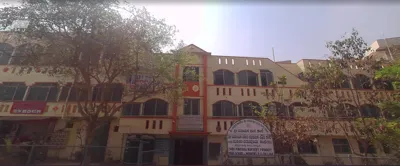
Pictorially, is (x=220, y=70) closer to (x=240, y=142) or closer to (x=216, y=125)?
(x=216, y=125)

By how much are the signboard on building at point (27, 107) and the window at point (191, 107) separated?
37.7ft

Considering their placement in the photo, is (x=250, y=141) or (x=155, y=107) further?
(x=155, y=107)

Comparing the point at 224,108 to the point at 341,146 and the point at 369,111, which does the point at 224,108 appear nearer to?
the point at 341,146


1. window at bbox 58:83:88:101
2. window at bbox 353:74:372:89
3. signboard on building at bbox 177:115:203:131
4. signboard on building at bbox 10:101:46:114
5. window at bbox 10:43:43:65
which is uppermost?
window at bbox 353:74:372:89

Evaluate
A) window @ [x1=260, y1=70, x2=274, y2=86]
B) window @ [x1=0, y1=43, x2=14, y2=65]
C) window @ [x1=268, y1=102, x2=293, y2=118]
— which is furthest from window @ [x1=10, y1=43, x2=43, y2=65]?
window @ [x1=260, y1=70, x2=274, y2=86]

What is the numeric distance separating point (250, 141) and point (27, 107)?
17908mm

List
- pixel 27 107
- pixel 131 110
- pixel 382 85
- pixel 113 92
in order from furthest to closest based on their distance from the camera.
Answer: pixel 113 92 → pixel 382 85 → pixel 131 110 → pixel 27 107

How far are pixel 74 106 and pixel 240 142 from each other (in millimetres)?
14672

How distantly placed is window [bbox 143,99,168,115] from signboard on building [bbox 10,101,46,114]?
817cm

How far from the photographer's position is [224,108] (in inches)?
702

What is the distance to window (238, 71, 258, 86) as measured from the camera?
1925 cm

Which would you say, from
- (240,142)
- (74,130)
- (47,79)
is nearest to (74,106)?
(74,130)

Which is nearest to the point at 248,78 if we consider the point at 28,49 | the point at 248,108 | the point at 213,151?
the point at 248,108

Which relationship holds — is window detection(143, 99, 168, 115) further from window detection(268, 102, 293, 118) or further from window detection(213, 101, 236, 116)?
window detection(268, 102, 293, 118)
